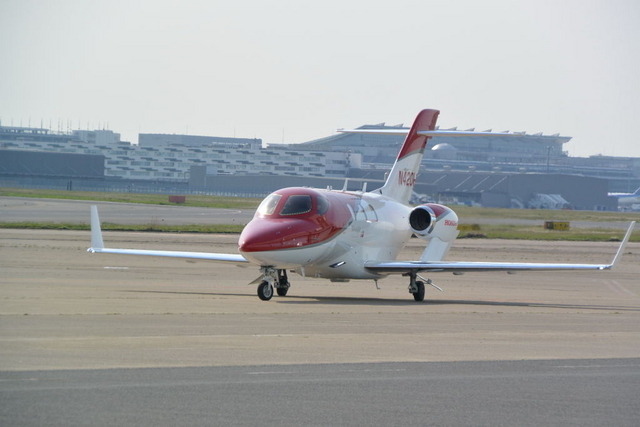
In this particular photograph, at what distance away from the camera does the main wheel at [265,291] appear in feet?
87.3

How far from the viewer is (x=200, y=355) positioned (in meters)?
15.9

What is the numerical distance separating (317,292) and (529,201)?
17341cm

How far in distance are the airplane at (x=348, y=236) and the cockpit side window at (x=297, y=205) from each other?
0.08ft

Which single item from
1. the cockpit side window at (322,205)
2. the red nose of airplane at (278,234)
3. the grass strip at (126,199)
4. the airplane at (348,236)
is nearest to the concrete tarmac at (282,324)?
the airplane at (348,236)

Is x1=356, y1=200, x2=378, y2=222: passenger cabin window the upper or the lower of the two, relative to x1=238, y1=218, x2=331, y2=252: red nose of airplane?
upper

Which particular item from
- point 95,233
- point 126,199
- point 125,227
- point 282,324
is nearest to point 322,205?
point 95,233

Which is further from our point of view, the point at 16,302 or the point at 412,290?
the point at 412,290

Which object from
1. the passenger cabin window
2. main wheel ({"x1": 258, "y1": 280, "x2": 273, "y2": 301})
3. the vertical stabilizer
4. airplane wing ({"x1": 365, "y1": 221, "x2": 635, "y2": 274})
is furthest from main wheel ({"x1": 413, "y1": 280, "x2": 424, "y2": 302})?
the vertical stabilizer

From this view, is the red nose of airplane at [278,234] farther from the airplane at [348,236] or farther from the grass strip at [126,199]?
the grass strip at [126,199]

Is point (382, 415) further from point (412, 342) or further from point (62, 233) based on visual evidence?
point (62, 233)

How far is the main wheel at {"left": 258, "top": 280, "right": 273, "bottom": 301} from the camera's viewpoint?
26.6 metres

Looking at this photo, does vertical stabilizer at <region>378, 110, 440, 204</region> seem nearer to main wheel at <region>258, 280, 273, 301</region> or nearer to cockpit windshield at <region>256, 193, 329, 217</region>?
cockpit windshield at <region>256, 193, 329, 217</region>

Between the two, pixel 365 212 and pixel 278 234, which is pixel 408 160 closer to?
pixel 365 212

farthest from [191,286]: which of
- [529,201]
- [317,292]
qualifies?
[529,201]
